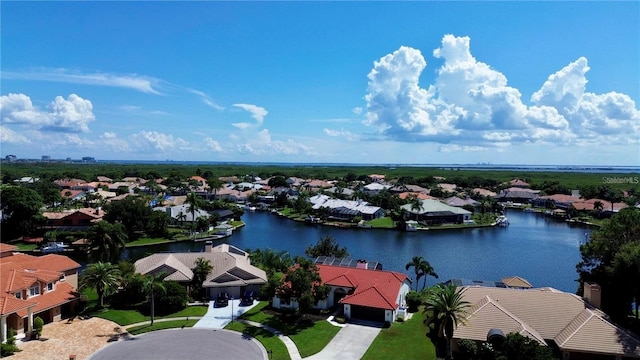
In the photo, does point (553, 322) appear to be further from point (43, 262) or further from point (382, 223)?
point (382, 223)

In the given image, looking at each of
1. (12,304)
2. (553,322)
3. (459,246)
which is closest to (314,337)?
(553,322)

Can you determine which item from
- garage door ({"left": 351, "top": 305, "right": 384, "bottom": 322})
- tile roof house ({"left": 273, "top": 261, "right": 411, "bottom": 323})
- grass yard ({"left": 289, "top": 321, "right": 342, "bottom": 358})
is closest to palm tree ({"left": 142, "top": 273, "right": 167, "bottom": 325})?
tile roof house ({"left": 273, "top": 261, "right": 411, "bottom": 323})

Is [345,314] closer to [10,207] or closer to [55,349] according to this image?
[55,349]

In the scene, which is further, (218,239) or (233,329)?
(218,239)

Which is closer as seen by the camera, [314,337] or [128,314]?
[314,337]

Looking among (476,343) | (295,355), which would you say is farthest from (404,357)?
(295,355)

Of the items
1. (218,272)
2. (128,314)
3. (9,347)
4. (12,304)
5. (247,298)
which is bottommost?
(128,314)
